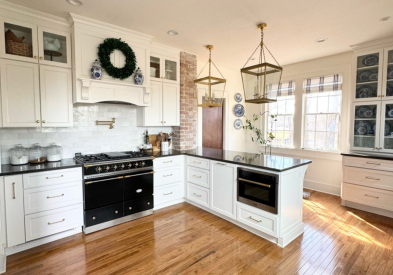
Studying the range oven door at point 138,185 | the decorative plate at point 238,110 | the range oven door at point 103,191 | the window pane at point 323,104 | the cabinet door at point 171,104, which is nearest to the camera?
the range oven door at point 103,191

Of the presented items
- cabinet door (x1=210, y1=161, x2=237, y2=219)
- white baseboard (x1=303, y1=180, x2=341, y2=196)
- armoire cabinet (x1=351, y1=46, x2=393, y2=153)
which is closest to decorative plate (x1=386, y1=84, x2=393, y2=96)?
armoire cabinet (x1=351, y1=46, x2=393, y2=153)

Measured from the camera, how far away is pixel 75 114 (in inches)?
128

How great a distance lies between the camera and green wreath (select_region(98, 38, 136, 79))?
3.02 m

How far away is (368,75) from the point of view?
11.8 ft

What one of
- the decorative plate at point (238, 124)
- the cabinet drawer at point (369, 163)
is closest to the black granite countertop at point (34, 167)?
the decorative plate at point (238, 124)

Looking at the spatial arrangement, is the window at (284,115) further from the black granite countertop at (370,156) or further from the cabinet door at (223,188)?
the cabinet door at (223,188)

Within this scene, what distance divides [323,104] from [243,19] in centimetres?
277

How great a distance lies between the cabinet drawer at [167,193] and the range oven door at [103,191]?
640 millimetres

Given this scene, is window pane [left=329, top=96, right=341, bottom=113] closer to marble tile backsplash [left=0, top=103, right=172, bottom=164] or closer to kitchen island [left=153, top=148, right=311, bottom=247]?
kitchen island [left=153, top=148, right=311, bottom=247]

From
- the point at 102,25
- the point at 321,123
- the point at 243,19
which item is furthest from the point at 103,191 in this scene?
the point at 321,123

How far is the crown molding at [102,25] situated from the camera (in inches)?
110

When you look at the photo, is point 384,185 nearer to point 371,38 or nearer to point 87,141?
point 371,38

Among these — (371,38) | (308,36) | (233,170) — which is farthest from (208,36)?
(371,38)

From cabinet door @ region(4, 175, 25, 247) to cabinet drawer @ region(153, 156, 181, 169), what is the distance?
1.70m
